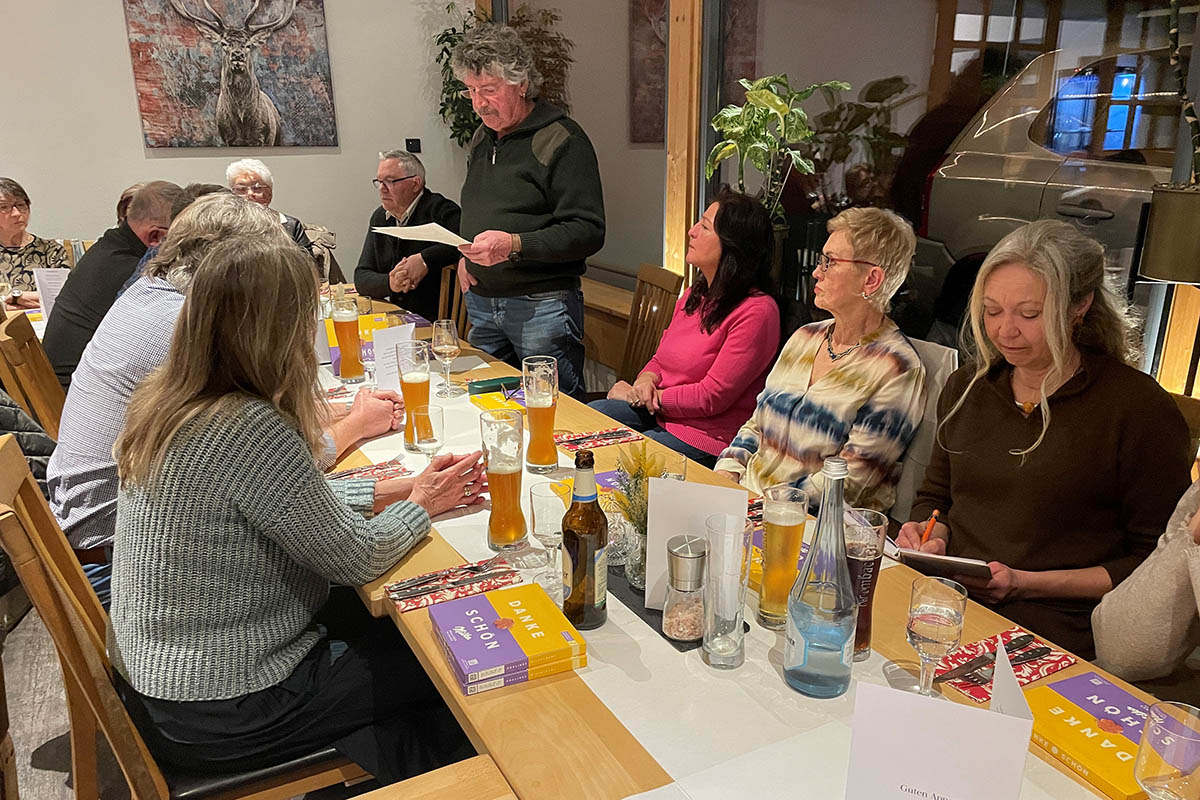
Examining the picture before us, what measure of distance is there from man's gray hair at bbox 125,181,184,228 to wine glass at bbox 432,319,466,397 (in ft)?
4.01

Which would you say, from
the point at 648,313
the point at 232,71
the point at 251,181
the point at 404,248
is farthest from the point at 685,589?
the point at 232,71

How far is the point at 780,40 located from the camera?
3.34m

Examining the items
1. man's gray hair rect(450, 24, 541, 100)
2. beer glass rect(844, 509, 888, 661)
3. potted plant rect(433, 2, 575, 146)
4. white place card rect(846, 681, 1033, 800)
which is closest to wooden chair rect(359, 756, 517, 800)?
Answer: white place card rect(846, 681, 1033, 800)

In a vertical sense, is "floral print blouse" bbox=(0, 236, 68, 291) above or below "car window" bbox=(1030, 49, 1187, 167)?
below

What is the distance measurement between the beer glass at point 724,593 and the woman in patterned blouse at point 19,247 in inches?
151

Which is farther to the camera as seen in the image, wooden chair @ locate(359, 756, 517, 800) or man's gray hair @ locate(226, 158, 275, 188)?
man's gray hair @ locate(226, 158, 275, 188)

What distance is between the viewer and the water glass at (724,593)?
3.59ft

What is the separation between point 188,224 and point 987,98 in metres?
2.30

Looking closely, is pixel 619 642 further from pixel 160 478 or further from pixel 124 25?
pixel 124 25

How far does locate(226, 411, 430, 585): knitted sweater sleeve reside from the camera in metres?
1.31

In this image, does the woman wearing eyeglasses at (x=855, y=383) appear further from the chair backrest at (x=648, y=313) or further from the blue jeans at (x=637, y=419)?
the chair backrest at (x=648, y=313)

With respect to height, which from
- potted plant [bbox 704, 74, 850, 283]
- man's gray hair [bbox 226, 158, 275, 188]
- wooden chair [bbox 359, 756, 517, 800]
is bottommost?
wooden chair [bbox 359, 756, 517, 800]

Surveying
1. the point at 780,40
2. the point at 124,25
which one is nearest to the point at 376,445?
the point at 780,40

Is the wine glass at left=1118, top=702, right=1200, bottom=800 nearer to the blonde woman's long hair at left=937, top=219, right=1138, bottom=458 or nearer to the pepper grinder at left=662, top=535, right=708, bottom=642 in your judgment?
the pepper grinder at left=662, top=535, right=708, bottom=642
